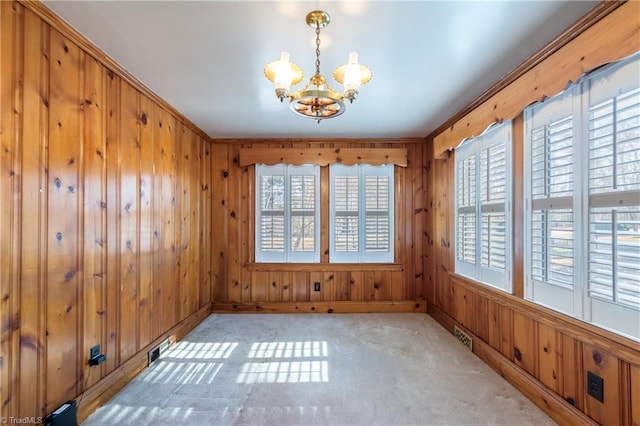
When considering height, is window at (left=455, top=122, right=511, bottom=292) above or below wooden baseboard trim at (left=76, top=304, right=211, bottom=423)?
above

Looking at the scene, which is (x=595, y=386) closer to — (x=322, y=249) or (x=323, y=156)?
(x=322, y=249)

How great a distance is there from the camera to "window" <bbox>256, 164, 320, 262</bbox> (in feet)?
13.7

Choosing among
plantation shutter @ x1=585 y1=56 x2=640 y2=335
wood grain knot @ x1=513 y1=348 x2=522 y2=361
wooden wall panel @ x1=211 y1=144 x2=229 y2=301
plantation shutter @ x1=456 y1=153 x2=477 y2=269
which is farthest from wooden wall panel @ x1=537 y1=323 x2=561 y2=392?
wooden wall panel @ x1=211 y1=144 x2=229 y2=301

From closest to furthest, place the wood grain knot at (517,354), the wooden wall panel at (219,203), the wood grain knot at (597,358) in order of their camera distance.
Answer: the wood grain knot at (597,358) → the wood grain knot at (517,354) → the wooden wall panel at (219,203)

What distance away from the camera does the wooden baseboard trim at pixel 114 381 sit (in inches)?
75.0

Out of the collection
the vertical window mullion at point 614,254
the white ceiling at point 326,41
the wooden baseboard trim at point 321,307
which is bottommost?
the wooden baseboard trim at point 321,307

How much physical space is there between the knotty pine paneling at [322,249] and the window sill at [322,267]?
0.05ft

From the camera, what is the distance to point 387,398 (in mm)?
2104

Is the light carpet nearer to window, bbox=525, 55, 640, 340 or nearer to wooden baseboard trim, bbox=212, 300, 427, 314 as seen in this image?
wooden baseboard trim, bbox=212, 300, 427, 314

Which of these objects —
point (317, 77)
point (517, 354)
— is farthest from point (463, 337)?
point (317, 77)

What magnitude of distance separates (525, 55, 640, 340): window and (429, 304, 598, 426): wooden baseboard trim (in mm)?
566

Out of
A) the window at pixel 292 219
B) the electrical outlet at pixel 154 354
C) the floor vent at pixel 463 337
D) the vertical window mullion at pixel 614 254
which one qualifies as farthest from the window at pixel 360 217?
the vertical window mullion at pixel 614 254

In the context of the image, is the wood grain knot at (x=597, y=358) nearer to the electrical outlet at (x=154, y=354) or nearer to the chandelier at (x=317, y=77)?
the chandelier at (x=317, y=77)

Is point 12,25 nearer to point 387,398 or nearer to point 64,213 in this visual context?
point 64,213
